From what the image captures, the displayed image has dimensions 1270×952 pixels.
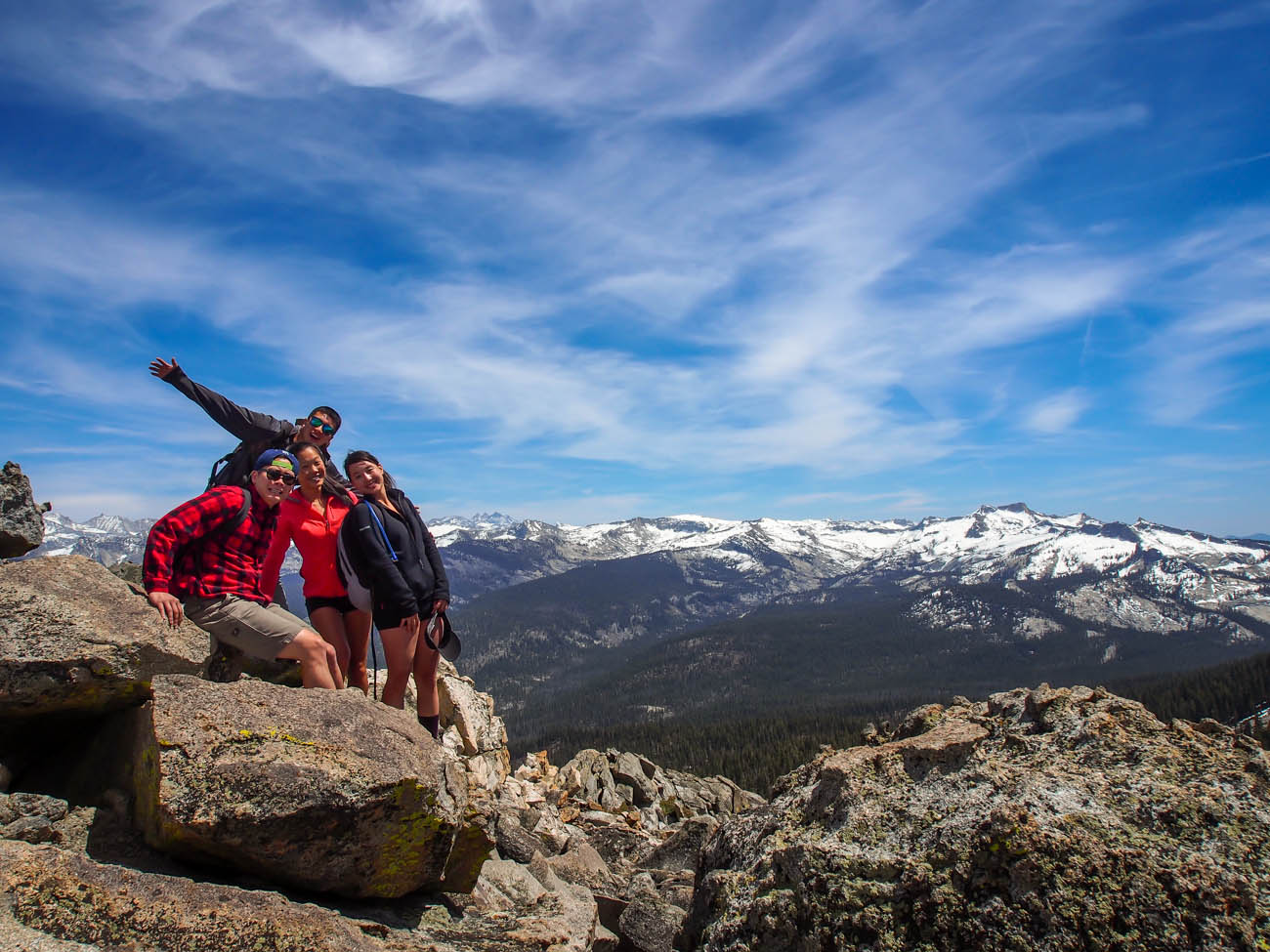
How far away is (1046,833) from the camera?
4.43 metres

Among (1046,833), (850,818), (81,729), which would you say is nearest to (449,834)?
(850,818)

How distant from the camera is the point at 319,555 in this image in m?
10.0

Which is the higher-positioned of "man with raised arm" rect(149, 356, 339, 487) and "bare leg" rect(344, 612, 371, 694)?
"man with raised arm" rect(149, 356, 339, 487)

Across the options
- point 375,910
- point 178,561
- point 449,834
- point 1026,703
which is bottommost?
point 375,910

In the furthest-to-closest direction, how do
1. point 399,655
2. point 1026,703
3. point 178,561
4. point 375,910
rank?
1. point 399,655
2. point 178,561
3. point 1026,703
4. point 375,910

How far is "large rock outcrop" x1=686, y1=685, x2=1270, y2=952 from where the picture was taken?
402 centimetres

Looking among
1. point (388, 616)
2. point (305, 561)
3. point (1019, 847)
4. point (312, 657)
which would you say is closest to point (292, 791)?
point (312, 657)

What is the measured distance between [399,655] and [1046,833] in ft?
26.8

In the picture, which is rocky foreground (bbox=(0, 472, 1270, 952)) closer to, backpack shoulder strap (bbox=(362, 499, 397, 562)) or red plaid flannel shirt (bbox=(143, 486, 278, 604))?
red plaid flannel shirt (bbox=(143, 486, 278, 604))

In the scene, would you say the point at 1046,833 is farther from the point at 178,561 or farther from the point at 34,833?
the point at 178,561

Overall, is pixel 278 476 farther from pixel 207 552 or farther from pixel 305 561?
pixel 305 561

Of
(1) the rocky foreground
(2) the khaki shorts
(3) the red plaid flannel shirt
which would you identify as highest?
(3) the red plaid flannel shirt

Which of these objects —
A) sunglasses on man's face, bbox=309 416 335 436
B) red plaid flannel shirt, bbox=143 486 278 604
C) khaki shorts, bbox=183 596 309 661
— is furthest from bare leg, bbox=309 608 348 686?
sunglasses on man's face, bbox=309 416 335 436

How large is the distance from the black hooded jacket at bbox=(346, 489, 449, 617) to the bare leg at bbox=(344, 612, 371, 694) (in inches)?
35.0
